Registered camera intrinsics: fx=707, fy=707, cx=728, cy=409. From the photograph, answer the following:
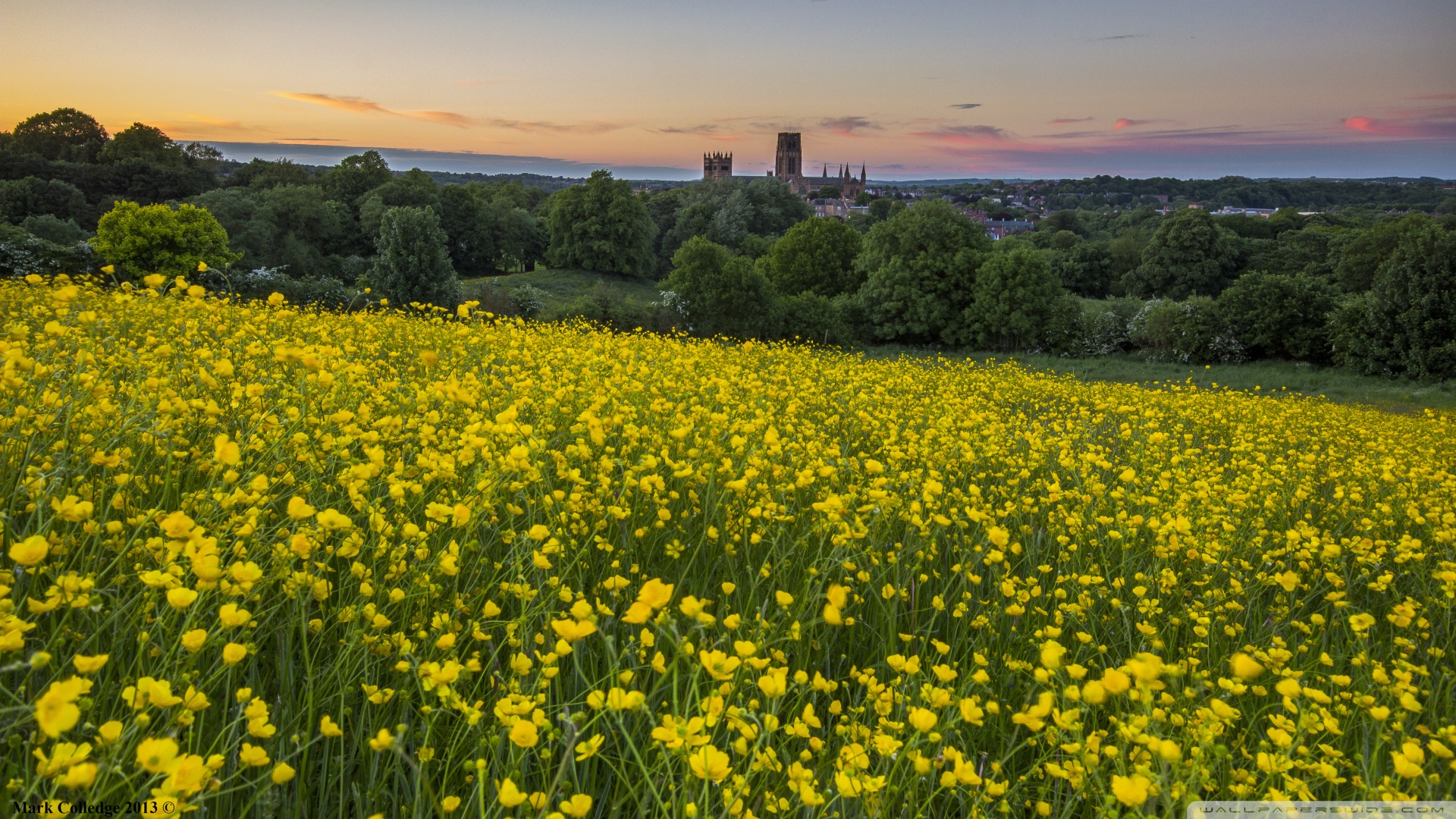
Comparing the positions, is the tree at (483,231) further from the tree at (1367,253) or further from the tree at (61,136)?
the tree at (1367,253)

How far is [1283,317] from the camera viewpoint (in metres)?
32.7

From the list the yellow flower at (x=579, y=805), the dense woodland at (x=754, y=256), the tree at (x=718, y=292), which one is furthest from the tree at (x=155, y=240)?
the yellow flower at (x=579, y=805)

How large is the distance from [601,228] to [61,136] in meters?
47.8

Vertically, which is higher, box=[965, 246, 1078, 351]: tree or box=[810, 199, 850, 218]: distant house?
box=[810, 199, 850, 218]: distant house

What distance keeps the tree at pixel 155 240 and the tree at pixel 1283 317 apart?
4366 centimetres

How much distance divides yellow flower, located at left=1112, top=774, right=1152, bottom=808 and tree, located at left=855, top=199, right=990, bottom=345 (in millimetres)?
38153

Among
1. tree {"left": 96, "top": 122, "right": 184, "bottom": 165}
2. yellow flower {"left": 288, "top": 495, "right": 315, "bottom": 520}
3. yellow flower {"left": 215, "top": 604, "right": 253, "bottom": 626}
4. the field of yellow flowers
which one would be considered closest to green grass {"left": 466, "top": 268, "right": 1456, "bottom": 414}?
the field of yellow flowers

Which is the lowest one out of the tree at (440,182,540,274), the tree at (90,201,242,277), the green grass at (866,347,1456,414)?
the green grass at (866,347,1456,414)

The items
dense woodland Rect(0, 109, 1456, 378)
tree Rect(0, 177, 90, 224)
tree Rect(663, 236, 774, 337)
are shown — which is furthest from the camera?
tree Rect(0, 177, 90, 224)

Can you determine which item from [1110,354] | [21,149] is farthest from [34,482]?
[21,149]

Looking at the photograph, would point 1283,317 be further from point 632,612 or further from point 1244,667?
point 632,612

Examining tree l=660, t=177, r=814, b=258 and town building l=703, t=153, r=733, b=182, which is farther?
town building l=703, t=153, r=733, b=182

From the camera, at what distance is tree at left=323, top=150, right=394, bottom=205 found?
221 ft

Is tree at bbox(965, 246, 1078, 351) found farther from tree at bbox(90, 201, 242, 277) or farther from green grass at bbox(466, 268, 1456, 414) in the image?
tree at bbox(90, 201, 242, 277)
